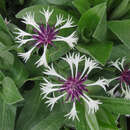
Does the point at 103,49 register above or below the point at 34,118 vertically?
above

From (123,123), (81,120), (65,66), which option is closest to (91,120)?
(81,120)

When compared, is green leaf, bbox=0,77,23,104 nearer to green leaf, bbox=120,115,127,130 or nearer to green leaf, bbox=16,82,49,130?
green leaf, bbox=16,82,49,130

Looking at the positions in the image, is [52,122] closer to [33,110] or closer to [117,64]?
[33,110]

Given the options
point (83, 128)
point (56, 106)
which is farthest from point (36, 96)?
point (83, 128)

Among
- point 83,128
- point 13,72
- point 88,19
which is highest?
point 88,19

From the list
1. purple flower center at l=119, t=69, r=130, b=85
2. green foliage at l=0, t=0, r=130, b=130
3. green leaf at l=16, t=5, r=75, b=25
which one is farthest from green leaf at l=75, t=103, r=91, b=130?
green leaf at l=16, t=5, r=75, b=25

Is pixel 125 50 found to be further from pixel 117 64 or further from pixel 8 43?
pixel 8 43

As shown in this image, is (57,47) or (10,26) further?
(10,26)
